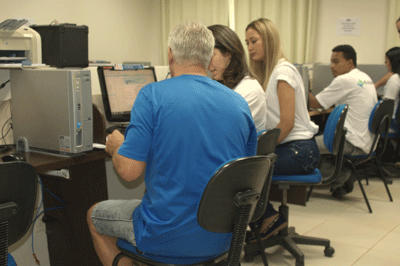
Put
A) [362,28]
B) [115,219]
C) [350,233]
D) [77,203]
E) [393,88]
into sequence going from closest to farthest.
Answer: [115,219] < [77,203] < [350,233] < [393,88] < [362,28]

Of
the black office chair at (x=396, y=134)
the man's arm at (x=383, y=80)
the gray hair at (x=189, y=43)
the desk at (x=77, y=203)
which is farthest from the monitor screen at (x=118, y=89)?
the man's arm at (x=383, y=80)

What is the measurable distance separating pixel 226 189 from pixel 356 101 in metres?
2.36

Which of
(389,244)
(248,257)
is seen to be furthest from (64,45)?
(389,244)

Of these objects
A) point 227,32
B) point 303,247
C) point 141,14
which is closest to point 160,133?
point 227,32

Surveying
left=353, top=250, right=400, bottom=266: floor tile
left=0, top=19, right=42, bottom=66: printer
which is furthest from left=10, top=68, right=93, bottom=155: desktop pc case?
left=353, top=250, right=400, bottom=266: floor tile

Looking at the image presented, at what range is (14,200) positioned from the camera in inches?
44.2

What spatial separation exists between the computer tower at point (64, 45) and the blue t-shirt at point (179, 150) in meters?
1.23

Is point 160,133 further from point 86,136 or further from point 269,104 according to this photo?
point 269,104

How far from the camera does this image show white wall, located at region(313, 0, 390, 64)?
520 centimetres

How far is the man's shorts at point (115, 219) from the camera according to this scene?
1.40 meters

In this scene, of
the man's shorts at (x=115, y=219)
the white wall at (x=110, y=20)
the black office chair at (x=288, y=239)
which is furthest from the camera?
the white wall at (x=110, y=20)

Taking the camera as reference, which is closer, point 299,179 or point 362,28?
point 299,179

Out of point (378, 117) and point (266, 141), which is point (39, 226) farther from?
point (378, 117)

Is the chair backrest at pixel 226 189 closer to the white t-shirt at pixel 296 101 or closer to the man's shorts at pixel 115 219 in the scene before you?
the man's shorts at pixel 115 219
